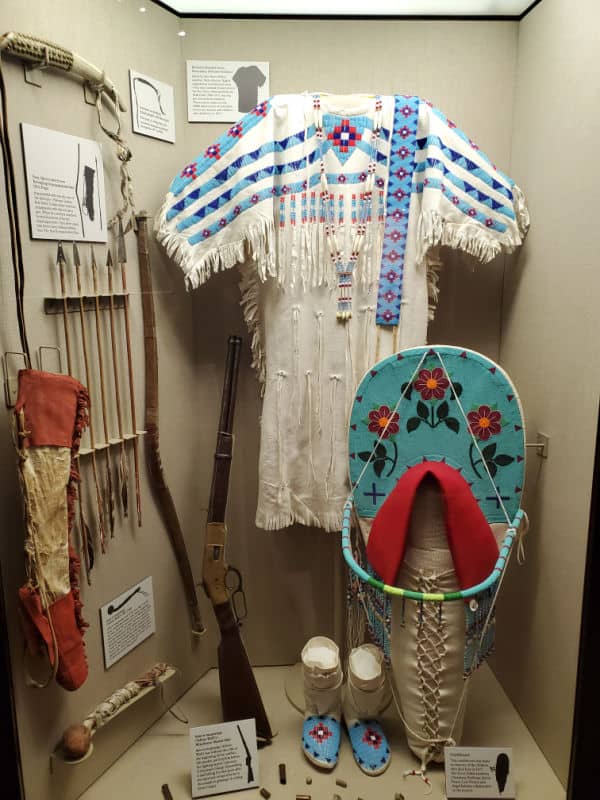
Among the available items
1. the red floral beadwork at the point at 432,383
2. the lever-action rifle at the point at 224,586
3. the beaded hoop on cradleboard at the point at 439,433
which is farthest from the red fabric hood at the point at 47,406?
the red floral beadwork at the point at 432,383

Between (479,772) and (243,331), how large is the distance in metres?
1.31

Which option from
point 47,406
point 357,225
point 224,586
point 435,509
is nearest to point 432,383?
point 435,509

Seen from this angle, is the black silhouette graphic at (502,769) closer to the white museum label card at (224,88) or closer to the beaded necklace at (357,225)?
the beaded necklace at (357,225)

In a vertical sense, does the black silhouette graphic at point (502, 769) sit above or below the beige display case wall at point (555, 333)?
below

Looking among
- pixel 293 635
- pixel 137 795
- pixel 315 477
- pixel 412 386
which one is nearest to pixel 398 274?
pixel 412 386

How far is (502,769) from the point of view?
5.02ft

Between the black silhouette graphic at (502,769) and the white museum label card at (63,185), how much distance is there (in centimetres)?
157

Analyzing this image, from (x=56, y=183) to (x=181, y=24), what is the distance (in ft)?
2.10

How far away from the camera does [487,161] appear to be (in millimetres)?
1622

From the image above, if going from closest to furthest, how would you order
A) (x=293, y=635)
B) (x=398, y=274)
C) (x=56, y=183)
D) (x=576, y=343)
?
(x=56, y=183), (x=576, y=343), (x=398, y=274), (x=293, y=635)

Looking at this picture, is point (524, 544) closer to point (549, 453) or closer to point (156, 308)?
point (549, 453)

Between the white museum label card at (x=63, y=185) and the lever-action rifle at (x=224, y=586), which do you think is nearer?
the white museum label card at (x=63, y=185)

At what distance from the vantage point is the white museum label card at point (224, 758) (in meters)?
1.54

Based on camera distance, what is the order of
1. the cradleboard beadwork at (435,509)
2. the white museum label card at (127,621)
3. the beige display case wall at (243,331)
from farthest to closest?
the white museum label card at (127,621), the cradleboard beadwork at (435,509), the beige display case wall at (243,331)
